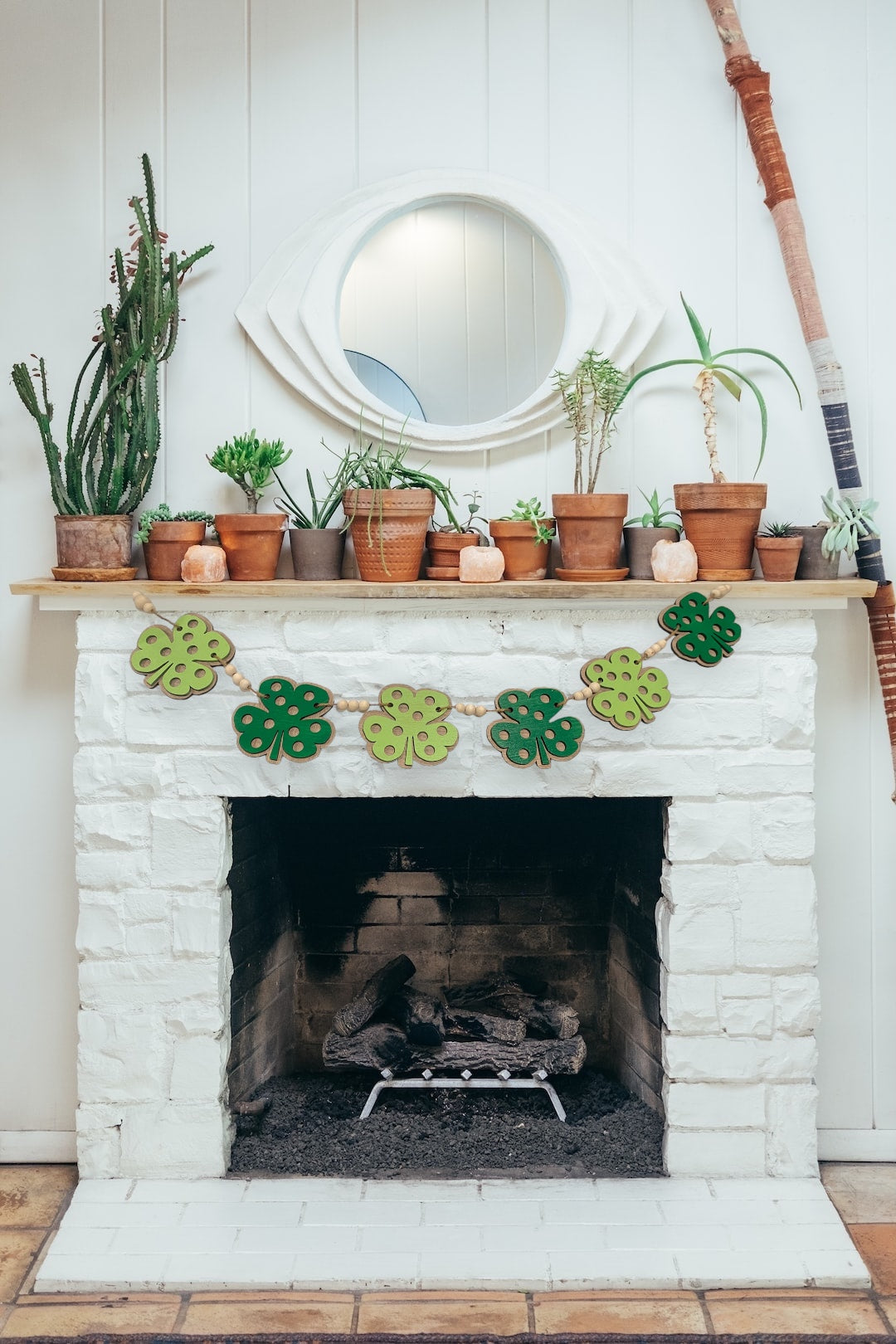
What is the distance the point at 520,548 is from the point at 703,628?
0.36m

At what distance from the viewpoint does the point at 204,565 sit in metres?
2.07

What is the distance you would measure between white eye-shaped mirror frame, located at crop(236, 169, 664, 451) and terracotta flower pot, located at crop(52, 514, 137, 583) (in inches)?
17.1

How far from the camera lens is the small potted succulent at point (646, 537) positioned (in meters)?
2.12

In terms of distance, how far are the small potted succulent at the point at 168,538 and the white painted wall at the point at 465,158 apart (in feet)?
0.37

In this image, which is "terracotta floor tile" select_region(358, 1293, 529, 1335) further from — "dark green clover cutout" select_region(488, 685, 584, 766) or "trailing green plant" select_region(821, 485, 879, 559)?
"trailing green plant" select_region(821, 485, 879, 559)

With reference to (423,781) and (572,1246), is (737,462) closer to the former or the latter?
(423,781)

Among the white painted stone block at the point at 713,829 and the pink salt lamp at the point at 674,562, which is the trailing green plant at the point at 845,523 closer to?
the pink salt lamp at the point at 674,562

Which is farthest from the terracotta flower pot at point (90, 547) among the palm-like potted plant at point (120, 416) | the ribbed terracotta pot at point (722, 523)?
the ribbed terracotta pot at point (722, 523)

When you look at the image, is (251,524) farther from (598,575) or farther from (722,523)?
(722,523)

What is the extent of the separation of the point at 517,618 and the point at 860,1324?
1.26m

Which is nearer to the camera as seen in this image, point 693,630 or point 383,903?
point 693,630

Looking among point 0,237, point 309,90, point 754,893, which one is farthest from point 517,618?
point 0,237

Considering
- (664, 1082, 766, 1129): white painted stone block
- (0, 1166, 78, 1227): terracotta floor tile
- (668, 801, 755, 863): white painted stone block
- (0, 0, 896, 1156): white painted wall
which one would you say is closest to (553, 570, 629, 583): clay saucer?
(0, 0, 896, 1156): white painted wall

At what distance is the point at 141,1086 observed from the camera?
2166 mm
